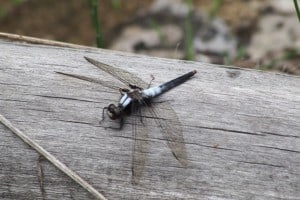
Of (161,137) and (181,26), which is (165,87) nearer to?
(161,137)

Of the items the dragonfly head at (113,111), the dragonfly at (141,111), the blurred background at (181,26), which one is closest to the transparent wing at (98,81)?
the dragonfly at (141,111)

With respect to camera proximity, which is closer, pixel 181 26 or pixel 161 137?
pixel 161 137

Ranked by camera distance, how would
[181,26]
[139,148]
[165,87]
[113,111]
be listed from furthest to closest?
[181,26], [165,87], [113,111], [139,148]

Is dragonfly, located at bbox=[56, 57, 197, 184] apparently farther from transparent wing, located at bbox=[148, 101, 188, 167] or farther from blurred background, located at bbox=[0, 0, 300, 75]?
blurred background, located at bbox=[0, 0, 300, 75]

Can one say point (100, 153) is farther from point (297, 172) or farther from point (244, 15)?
point (244, 15)

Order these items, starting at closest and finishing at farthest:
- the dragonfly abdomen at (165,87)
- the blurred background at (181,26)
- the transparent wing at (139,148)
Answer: the transparent wing at (139,148)
the dragonfly abdomen at (165,87)
the blurred background at (181,26)

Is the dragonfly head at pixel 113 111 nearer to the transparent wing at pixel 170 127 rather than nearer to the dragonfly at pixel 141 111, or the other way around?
the dragonfly at pixel 141 111

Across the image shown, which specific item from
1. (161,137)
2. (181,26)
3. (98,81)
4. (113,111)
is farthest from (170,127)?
(181,26)
